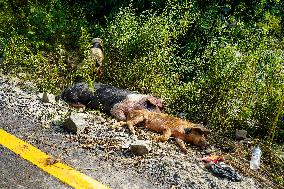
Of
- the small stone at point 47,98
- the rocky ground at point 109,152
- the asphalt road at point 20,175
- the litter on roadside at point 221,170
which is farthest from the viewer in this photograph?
the small stone at point 47,98

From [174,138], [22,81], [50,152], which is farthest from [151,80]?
[50,152]

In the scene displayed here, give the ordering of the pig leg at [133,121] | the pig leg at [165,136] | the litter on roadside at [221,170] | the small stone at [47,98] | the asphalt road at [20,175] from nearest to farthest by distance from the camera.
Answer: the asphalt road at [20,175], the litter on roadside at [221,170], the pig leg at [165,136], the pig leg at [133,121], the small stone at [47,98]

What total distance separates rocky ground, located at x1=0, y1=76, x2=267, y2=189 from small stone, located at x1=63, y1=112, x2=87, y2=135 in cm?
4

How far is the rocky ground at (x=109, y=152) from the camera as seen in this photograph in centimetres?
316

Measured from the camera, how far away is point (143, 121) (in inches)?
163

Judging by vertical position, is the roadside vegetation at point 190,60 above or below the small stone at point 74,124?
above

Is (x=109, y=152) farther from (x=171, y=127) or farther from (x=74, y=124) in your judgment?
(x=171, y=127)

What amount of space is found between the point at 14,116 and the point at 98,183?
1.37 metres

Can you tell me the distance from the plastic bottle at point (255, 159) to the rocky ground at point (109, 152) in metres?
0.29

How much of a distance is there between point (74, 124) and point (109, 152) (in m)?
0.46

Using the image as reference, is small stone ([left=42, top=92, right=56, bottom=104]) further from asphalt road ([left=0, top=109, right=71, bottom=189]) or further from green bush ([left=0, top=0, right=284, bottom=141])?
asphalt road ([left=0, top=109, right=71, bottom=189])

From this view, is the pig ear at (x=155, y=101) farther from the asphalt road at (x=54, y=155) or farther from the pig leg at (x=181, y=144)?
the asphalt road at (x=54, y=155)

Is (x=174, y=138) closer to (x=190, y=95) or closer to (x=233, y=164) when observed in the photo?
(x=233, y=164)

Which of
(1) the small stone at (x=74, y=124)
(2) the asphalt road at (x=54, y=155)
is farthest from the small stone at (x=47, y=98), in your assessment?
(1) the small stone at (x=74, y=124)
